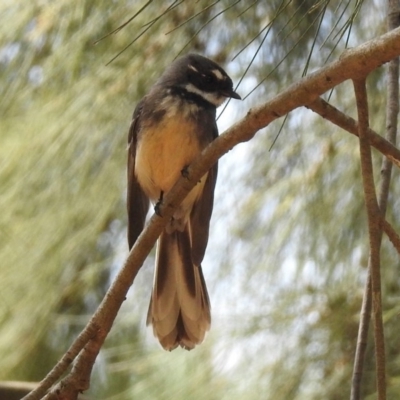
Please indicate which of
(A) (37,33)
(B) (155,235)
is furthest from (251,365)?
(A) (37,33)

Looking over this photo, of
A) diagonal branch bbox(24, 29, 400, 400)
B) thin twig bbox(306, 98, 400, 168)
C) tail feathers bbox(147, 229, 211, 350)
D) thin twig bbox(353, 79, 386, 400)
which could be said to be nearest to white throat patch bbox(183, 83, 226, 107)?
tail feathers bbox(147, 229, 211, 350)

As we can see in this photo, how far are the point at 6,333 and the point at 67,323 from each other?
255 millimetres

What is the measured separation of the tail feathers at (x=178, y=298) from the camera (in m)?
1.95

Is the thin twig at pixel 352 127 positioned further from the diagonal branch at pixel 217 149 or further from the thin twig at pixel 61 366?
the thin twig at pixel 61 366

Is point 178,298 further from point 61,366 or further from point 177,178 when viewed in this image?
point 61,366

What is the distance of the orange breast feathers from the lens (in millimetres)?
2016

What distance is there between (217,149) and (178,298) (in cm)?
69

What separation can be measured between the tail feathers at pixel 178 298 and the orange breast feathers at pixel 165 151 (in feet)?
0.52

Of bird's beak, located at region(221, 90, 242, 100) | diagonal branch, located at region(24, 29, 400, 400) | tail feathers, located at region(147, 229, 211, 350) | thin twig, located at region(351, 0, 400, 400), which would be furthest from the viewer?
bird's beak, located at region(221, 90, 242, 100)

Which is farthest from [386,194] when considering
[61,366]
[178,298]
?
[178,298]

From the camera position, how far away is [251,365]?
6.66 ft

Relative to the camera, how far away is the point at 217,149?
1423 millimetres

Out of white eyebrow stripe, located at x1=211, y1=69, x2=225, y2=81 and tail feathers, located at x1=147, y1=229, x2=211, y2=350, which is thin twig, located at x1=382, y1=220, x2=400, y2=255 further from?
white eyebrow stripe, located at x1=211, y1=69, x2=225, y2=81

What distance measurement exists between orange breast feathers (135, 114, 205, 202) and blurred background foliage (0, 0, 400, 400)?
0.43 ft
